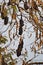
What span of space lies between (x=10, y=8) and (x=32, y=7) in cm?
8

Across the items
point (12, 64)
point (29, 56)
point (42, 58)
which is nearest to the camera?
point (12, 64)

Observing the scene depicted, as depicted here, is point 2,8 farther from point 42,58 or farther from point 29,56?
point 42,58

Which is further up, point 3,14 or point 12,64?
point 3,14

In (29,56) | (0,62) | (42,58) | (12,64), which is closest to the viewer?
(0,62)

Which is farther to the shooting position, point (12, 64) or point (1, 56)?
point (12, 64)

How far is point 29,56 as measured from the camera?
6.95 feet

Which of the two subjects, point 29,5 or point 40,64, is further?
point 40,64

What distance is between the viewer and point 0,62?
1.88 feet

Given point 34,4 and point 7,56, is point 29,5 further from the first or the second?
point 7,56

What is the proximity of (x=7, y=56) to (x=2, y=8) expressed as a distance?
0.57 ft

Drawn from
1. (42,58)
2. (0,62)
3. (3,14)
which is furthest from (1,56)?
(42,58)

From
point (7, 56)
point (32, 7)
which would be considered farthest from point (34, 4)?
point (7, 56)

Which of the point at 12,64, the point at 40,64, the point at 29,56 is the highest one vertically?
the point at 12,64

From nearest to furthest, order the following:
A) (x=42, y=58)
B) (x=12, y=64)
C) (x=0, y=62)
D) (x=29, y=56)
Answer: (x=0, y=62) → (x=12, y=64) → (x=29, y=56) → (x=42, y=58)
